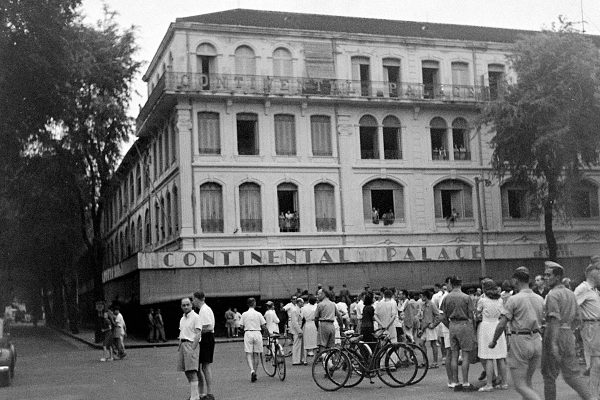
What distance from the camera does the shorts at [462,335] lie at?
14.9 m

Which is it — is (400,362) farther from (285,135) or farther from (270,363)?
(285,135)

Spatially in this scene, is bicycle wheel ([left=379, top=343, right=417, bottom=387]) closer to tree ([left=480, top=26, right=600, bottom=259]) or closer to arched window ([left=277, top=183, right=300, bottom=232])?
tree ([left=480, top=26, right=600, bottom=259])

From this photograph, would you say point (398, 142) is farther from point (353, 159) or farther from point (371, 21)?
point (371, 21)

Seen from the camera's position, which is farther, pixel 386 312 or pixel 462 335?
pixel 386 312

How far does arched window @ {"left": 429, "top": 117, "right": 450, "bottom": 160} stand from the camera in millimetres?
43844

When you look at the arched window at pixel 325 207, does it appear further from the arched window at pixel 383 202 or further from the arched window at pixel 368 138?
the arched window at pixel 368 138

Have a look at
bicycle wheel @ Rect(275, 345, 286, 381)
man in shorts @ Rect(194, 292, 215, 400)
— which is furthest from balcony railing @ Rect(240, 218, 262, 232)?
man in shorts @ Rect(194, 292, 215, 400)

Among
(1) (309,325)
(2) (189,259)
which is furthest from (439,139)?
(1) (309,325)

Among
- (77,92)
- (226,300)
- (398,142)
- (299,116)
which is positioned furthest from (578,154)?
(77,92)

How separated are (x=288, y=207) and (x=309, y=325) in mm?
19881

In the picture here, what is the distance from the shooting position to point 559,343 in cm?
1119

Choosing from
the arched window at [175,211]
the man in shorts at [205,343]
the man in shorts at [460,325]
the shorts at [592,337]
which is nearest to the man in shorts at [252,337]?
the man in shorts at [205,343]

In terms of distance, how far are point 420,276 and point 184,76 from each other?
14.4m

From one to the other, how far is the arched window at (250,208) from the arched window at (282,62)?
5546 mm
